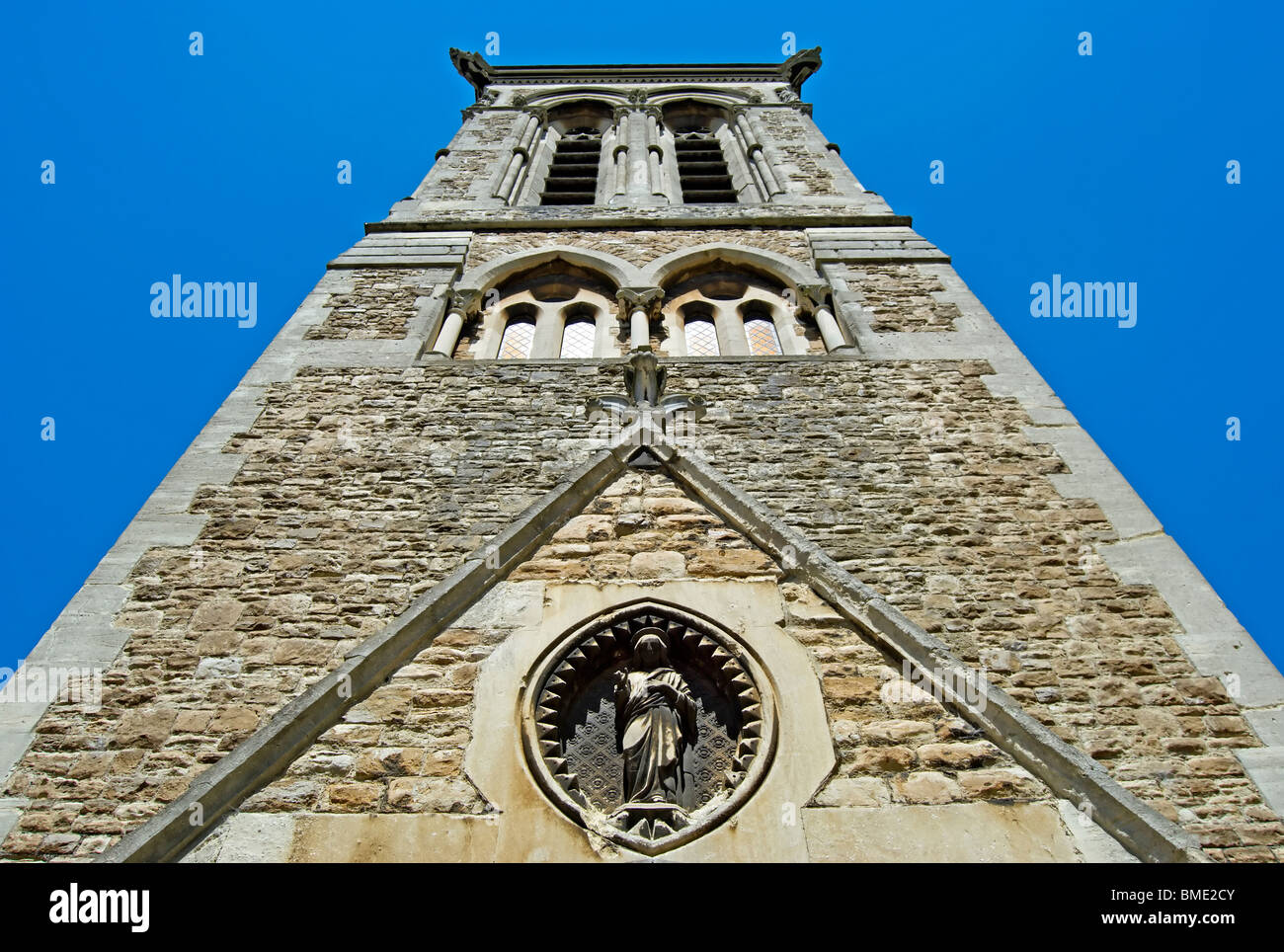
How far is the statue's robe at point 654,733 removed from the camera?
443 cm

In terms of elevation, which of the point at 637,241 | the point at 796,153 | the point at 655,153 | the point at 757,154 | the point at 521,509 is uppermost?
the point at 655,153

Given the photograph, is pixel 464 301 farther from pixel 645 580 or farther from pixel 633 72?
pixel 633 72

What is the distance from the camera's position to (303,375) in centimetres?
780

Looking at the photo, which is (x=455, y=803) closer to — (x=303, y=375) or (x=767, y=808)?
(x=767, y=808)

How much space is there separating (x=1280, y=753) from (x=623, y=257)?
7370 millimetres

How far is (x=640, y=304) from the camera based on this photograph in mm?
9469

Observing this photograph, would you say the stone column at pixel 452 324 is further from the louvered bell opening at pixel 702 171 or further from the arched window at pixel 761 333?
the louvered bell opening at pixel 702 171

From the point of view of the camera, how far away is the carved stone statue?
14.6 feet

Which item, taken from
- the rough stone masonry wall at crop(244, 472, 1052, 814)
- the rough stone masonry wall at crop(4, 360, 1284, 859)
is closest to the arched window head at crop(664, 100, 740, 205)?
the rough stone masonry wall at crop(4, 360, 1284, 859)

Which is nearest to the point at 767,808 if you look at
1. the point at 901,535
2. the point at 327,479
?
the point at 901,535

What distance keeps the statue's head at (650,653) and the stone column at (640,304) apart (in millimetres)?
4508

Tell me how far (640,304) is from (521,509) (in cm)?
377

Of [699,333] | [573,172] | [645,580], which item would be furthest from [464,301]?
[573,172]

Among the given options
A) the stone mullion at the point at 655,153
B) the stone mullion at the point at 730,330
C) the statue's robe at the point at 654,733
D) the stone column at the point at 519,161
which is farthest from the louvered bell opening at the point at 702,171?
the statue's robe at the point at 654,733
